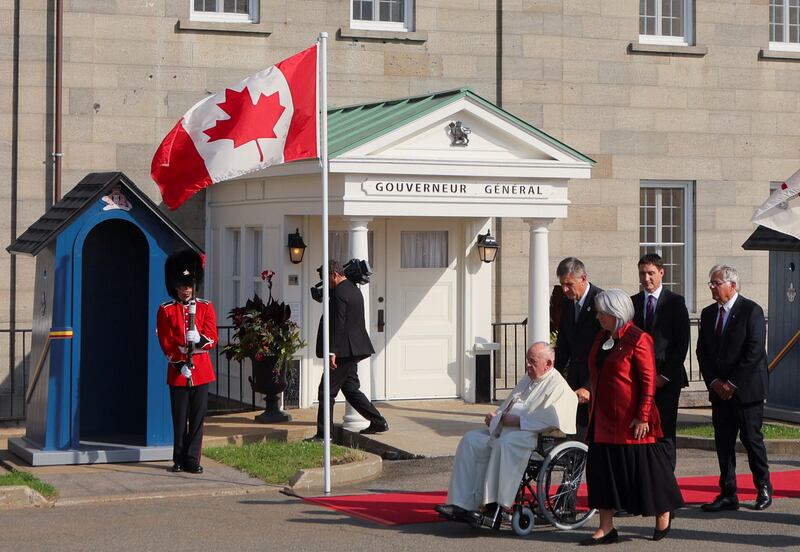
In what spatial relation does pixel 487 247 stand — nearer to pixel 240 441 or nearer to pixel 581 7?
pixel 240 441

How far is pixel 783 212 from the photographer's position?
11719 mm

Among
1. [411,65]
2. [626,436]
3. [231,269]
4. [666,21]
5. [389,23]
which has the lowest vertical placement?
[626,436]

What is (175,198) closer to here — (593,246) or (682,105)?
(593,246)

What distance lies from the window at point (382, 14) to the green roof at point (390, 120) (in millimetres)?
2198

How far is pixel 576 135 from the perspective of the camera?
1964 cm

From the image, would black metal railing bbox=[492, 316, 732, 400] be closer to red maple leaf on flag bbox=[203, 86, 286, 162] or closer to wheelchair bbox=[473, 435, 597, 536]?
red maple leaf on flag bbox=[203, 86, 286, 162]

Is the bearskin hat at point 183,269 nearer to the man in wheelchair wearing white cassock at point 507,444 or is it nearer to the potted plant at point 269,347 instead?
the potted plant at point 269,347

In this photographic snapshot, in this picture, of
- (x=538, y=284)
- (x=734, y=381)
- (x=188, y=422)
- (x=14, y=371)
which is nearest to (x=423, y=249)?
(x=538, y=284)

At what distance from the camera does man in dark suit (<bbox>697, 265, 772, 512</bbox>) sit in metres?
10.5

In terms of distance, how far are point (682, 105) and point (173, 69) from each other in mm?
7510

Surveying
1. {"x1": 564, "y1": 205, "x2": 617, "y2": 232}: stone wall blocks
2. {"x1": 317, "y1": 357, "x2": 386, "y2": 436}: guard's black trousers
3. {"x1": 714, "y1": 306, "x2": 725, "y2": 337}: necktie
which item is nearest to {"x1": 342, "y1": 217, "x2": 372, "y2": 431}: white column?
{"x1": 317, "y1": 357, "x2": 386, "y2": 436}: guard's black trousers

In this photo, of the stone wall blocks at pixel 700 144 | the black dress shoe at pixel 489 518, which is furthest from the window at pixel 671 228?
the black dress shoe at pixel 489 518

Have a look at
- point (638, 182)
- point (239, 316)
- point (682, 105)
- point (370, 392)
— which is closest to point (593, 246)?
point (638, 182)

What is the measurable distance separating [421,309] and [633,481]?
7.94 meters
